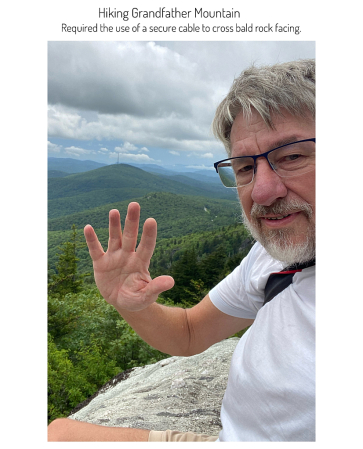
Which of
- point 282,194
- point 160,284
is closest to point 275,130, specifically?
point 282,194

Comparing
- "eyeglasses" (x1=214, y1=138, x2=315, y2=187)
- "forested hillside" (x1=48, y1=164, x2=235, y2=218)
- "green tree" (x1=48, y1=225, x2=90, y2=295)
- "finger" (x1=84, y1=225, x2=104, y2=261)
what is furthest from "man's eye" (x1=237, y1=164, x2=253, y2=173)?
"forested hillside" (x1=48, y1=164, x2=235, y2=218)

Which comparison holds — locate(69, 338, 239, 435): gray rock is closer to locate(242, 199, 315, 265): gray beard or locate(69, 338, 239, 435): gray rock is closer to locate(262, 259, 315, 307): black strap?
locate(262, 259, 315, 307): black strap

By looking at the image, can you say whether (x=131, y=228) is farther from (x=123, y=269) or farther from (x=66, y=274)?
(x=66, y=274)

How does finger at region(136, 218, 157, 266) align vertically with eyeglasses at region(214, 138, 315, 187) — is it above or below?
below

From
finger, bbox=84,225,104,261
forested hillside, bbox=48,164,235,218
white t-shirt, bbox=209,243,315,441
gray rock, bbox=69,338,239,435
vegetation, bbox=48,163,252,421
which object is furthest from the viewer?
forested hillside, bbox=48,164,235,218
